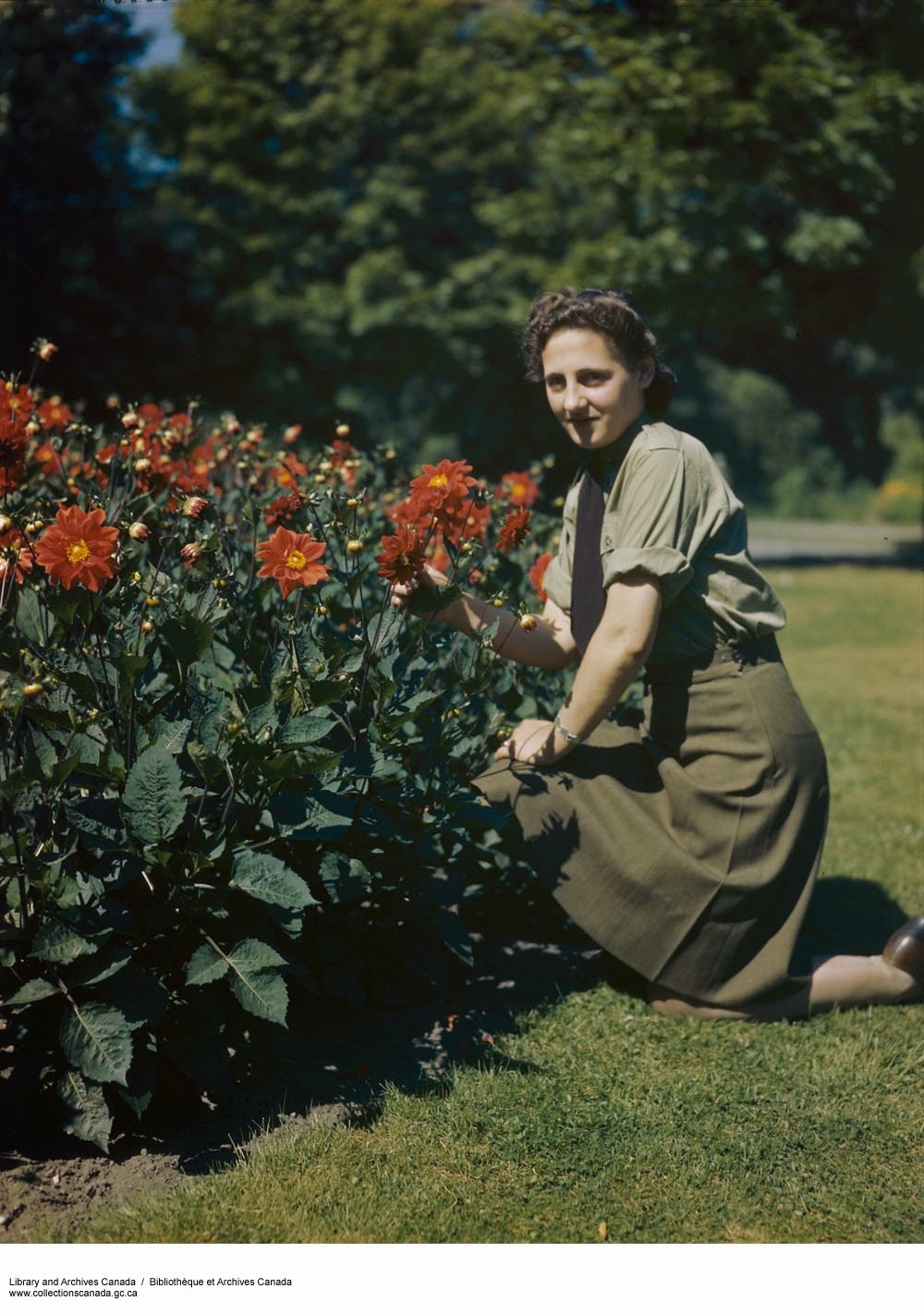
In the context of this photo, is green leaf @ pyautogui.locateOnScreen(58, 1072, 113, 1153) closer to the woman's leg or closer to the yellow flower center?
the yellow flower center

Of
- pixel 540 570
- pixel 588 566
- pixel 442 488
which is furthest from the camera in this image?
pixel 540 570

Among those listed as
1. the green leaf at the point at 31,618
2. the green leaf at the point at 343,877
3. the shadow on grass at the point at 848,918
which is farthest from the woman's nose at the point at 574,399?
the shadow on grass at the point at 848,918

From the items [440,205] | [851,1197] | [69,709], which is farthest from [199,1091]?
[440,205]

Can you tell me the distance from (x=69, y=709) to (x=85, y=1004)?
1.71 feet

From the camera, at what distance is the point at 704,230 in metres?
16.2

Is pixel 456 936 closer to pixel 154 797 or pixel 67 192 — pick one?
pixel 154 797

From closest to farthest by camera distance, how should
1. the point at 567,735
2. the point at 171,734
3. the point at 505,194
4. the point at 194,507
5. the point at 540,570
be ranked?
the point at 171,734
the point at 194,507
the point at 567,735
the point at 540,570
the point at 505,194

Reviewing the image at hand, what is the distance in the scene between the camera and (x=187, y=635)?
7.98 feet

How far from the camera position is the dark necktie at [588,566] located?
10.1ft

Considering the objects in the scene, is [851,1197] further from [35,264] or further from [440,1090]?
[35,264]

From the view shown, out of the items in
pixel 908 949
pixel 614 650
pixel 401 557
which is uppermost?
pixel 401 557

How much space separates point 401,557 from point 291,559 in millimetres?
227

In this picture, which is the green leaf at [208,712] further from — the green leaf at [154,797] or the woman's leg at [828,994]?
the woman's leg at [828,994]

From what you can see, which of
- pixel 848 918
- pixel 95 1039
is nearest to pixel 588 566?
pixel 95 1039
